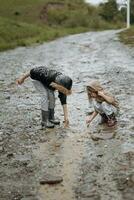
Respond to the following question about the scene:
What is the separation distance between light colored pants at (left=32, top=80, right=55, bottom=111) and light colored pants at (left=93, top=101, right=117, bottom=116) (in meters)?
0.83

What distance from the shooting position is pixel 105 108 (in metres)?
10.6

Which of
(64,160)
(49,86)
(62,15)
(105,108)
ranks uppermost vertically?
(49,86)

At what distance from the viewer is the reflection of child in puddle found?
34.6 ft

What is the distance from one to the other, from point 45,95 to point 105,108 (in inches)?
45.4

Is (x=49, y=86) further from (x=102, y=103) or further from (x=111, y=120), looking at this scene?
(x=111, y=120)

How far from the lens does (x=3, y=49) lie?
3484 cm

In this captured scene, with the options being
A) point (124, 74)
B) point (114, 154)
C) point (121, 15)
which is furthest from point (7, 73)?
point (121, 15)

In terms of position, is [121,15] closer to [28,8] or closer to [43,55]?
[28,8]

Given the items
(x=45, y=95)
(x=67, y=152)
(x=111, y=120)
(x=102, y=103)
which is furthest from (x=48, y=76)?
(x=67, y=152)

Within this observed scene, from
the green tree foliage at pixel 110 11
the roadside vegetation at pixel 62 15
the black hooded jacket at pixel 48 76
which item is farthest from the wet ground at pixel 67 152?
the green tree foliage at pixel 110 11

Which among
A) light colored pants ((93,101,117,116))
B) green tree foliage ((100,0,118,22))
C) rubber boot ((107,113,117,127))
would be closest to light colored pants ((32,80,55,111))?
light colored pants ((93,101,117,116))

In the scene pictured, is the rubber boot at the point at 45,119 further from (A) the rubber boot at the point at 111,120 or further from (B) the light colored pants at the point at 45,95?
(A) the rubber boot at the point at 111,120

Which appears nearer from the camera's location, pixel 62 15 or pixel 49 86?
pixel 49 86

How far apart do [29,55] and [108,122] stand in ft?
62.0
